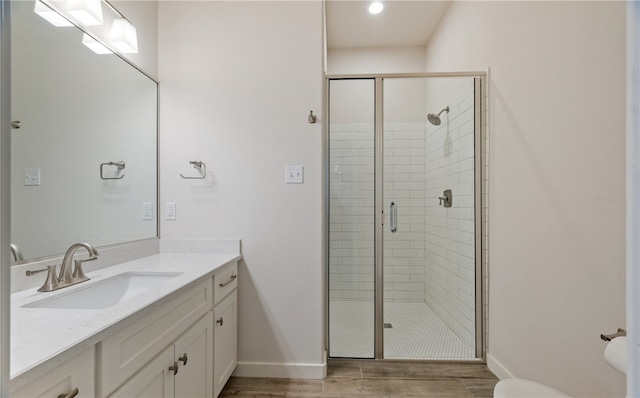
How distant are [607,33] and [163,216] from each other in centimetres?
249

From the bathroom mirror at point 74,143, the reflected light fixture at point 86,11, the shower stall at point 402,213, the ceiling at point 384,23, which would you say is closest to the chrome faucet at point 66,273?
the bathroom mirror at point 74,143

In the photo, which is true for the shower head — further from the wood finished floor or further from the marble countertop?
the marble countertop

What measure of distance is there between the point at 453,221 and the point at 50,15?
2.67 metres

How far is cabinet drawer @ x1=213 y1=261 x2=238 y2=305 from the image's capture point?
60.1 inches

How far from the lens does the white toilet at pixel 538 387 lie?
86cm

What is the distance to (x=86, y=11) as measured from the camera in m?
1.37

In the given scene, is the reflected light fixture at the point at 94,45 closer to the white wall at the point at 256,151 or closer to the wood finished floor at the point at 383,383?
the white wall at the point at 256,151

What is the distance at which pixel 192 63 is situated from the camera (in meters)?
1.93

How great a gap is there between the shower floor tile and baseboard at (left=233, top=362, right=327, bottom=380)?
231 mm

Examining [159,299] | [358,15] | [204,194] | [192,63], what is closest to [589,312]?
[159,299]

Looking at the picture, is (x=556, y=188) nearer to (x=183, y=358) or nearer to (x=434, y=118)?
(x=434, y=118)

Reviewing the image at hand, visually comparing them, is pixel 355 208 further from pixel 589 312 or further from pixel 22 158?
pixel 22 158

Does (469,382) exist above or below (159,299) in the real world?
below

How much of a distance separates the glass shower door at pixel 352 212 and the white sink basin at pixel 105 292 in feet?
3.79
